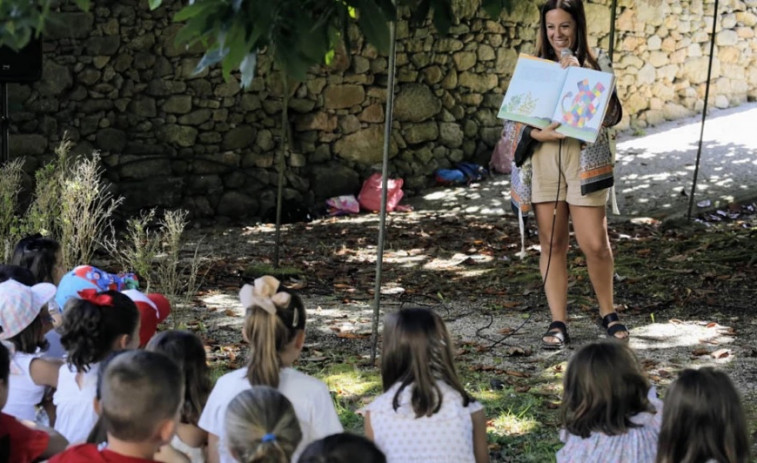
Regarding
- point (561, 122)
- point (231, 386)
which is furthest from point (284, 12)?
point (561, 122)

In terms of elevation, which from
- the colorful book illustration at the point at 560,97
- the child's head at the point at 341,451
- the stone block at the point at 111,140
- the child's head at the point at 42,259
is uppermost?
the colorful book illustration at the point at 560,97

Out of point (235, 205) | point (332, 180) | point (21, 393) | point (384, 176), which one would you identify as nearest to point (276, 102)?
point (332, 180)

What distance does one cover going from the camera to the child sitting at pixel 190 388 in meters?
3.18

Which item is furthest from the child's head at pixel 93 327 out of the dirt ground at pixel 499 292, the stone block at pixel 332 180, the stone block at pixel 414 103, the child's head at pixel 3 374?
the stone block at pixel 414 103

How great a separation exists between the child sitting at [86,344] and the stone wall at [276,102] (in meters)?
6.91

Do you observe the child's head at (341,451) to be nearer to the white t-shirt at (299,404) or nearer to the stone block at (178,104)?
the white t-shirt at (299,404)

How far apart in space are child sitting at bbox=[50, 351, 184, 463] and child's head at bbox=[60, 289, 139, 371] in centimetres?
83

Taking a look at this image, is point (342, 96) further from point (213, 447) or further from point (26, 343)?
point (213, 447)

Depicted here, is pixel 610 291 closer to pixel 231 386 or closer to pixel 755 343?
pixel 755 343

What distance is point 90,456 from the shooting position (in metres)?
2.42

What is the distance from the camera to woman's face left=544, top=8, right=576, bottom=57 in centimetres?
477

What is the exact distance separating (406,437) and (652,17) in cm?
1028

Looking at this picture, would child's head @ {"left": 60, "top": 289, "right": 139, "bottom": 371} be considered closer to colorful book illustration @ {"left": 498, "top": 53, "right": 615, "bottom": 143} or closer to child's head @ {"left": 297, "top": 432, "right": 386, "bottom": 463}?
child's head @ {"left": 297, "top": 432, "right": 386, "bottom": 463}

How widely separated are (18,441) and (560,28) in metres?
3.05
